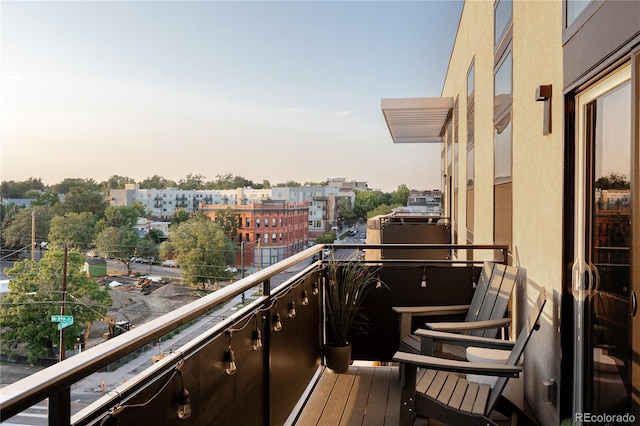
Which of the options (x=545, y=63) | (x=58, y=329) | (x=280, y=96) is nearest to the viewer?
(x=545, y=63)

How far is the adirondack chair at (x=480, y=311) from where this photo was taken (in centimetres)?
367

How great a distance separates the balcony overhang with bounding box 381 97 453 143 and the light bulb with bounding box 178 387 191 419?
33.0 feet

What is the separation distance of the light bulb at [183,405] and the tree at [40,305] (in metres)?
9.75

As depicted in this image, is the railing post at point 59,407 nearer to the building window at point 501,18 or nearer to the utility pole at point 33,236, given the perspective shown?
the building window at point 501,18

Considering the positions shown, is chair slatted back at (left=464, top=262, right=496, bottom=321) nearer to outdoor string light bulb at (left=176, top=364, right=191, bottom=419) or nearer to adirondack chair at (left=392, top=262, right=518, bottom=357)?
adirondack chair at (left=392, top=262, right=518, bottom=357)

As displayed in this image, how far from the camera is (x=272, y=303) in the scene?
9.11 ft

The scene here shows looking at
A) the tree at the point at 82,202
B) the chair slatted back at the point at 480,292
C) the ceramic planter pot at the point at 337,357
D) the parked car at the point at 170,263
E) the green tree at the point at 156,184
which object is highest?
the green tree at the point at 156,184

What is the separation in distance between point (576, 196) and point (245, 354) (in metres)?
1.87

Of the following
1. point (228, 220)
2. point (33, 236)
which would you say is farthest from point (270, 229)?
point (33, 236)

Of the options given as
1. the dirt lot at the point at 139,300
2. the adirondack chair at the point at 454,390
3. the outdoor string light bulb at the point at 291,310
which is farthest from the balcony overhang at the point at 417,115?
the adirondack chair at the point at 454,390

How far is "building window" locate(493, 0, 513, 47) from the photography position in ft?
16.1

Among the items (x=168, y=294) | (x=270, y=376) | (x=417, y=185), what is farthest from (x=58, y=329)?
(x=417, y=185)

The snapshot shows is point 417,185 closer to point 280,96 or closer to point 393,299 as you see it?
point 280,96

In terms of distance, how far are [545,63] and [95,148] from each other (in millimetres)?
42643
